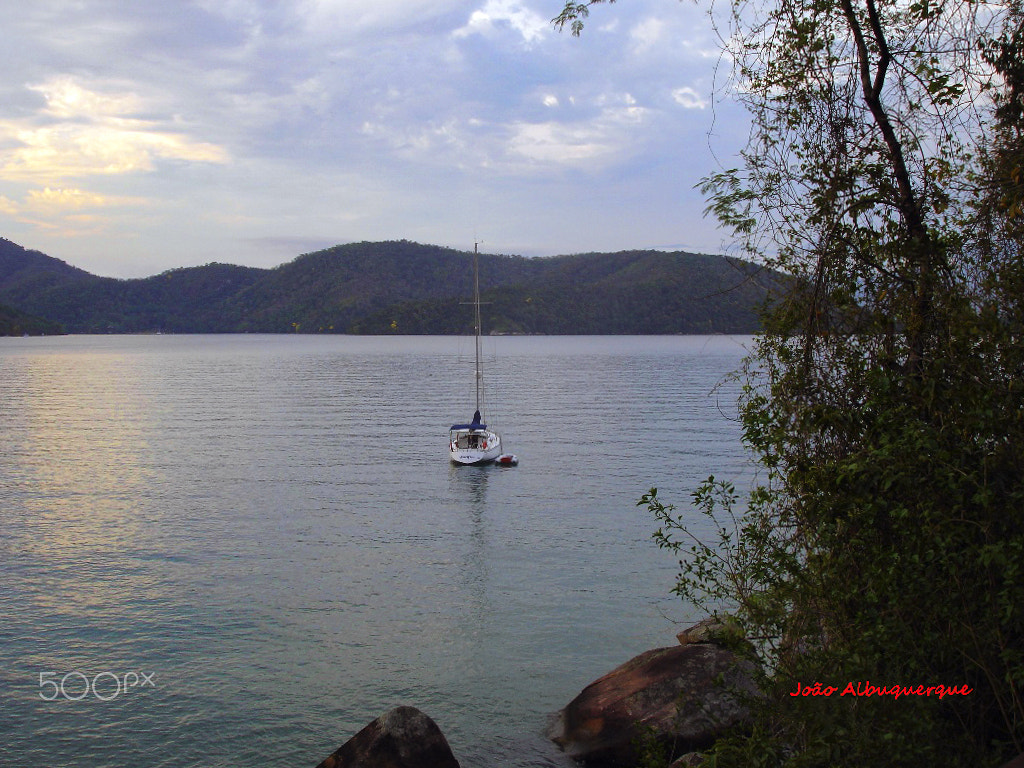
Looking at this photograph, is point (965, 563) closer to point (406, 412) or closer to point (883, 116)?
point (883, 116)

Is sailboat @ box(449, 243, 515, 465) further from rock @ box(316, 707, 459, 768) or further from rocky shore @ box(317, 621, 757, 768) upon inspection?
rock @ box(316, 707, 459, 768)

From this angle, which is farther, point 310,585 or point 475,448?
point 475,448

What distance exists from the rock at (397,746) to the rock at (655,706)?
9.72ft

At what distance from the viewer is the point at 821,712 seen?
795 cm

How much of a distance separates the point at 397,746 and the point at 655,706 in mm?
4492

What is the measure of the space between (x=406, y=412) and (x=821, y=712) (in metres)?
68.7

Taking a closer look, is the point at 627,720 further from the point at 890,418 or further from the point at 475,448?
the point at 475,448

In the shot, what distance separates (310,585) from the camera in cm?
2462

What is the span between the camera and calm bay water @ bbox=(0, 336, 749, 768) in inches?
635

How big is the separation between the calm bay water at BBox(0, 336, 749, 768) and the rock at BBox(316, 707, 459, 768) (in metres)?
2.35
